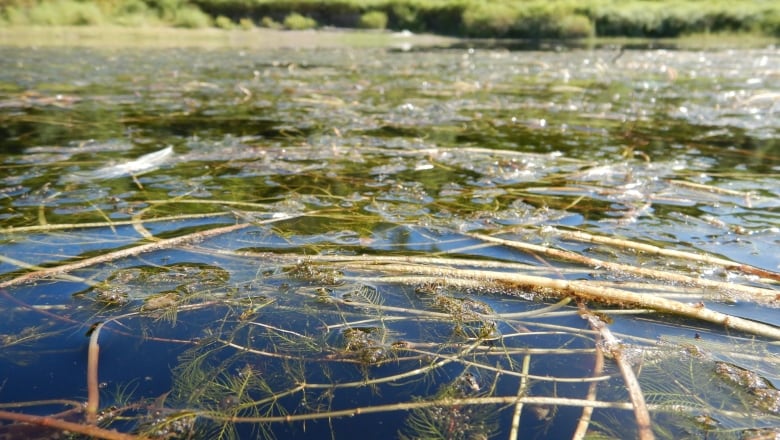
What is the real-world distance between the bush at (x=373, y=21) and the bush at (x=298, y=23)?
291cm

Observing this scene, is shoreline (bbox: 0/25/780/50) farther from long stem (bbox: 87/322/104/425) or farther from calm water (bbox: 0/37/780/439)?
long stem (bbox: 87/322/104/425)

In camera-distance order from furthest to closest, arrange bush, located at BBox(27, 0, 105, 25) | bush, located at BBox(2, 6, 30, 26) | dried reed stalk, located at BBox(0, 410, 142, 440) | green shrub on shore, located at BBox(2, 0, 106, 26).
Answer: bush, located at BBox(27, 0, 105, 25) → green shrub on shore, located at BBox(2, 0, 106, 26) → bush, located at BBox(2, 6, 30, 26) → dried reed stalk, located at BBox(0, 410, 142, 440)

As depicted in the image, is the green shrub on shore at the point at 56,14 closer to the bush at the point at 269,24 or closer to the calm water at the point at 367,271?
the bush at the point at 269,24

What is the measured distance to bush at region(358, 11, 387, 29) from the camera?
30391mm

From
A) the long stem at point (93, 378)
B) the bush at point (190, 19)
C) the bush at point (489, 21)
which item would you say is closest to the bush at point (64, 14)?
the bush at point (190, 19)

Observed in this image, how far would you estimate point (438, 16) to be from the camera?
31.5 metres

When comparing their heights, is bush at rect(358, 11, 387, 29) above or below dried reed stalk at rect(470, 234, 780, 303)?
above

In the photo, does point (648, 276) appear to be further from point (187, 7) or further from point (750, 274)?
point (187, 7)

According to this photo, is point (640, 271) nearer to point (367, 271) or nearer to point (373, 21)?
point (367, 271)

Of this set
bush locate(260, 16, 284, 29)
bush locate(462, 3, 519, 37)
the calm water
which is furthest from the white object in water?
bush locate(462, 3, 519, 37)

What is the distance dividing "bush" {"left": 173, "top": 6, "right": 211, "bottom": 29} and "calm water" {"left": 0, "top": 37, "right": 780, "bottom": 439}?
77.4 ft

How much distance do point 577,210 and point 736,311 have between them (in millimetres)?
1032

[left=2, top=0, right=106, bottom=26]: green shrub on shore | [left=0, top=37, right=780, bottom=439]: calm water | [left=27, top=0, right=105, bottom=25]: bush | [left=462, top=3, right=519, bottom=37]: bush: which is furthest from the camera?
[left=462, top=3, right=519, bottom=37]: bush

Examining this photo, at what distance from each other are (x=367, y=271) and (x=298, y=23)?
29212 mm
